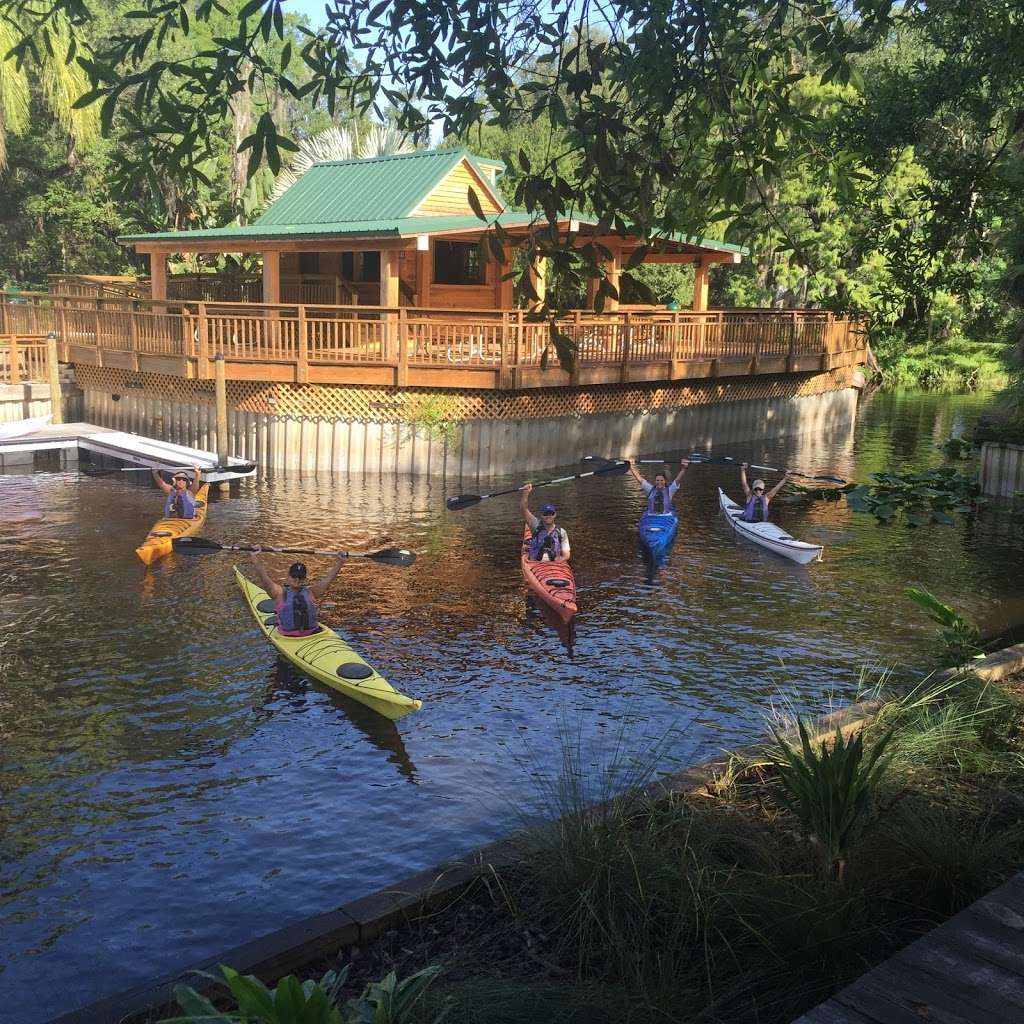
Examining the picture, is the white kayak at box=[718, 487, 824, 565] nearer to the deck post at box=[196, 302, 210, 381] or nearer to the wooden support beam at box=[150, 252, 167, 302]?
the deck post at box=[196, 302, 210, 381]

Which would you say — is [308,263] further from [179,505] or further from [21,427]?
[179,505]

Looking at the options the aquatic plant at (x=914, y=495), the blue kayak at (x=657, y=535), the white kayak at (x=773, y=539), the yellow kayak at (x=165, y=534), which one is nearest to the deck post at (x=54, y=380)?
the yellow kayak at (x=165, y=534)

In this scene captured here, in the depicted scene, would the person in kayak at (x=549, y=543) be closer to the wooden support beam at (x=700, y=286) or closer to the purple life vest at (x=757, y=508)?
the purple life vest at (x=757, y=508)

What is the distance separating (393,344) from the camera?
25984 mm

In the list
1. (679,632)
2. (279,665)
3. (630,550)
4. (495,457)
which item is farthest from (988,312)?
(279,665)

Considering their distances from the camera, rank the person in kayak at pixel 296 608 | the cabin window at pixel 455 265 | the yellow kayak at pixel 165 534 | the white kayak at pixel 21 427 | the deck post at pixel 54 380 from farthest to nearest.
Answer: the cabin window at pixel 455 265, the deck post at pixel 54 380, the white kayak at pixel 21 427, the yellow kayak at pixel 165 534, the person in kayak at pixel 296 608

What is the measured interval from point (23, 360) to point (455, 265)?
509 inches

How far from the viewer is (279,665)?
14430 millimetres

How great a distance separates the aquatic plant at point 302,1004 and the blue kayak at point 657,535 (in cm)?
1523

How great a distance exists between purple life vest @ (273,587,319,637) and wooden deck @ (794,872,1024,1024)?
9901 millimetres

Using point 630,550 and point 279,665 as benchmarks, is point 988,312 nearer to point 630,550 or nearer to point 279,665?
point 630,550

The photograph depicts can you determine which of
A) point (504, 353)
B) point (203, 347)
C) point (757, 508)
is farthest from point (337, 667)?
point (203, 347)

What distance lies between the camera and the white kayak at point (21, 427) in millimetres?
28031

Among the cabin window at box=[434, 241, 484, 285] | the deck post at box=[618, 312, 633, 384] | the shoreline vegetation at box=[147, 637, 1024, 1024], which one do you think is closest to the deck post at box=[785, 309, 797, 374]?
the deck post at box=[618, 312, 633, 384]
